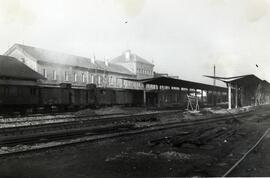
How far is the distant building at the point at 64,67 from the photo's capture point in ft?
152

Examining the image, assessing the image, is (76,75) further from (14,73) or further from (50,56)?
(14,73)

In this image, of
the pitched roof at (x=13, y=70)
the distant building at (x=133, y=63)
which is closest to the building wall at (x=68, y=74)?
the distant building at (x=133, y=63)

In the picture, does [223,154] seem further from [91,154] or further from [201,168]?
[91,154]

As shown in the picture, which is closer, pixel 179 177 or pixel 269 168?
pixel 179 177

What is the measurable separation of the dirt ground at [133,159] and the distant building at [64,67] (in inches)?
970

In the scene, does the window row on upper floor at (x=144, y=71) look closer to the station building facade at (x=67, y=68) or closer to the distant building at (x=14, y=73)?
the station building facade at (x=67, y=68)

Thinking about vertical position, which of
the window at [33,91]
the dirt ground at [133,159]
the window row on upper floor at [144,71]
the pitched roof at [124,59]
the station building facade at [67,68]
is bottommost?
the dirt ground at [133,159]

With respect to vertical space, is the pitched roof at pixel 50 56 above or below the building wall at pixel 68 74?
above

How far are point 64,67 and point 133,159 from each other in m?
44.1

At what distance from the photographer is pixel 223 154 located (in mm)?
10102

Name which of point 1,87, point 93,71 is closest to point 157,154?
point 1,87

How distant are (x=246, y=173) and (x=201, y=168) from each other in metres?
1.11

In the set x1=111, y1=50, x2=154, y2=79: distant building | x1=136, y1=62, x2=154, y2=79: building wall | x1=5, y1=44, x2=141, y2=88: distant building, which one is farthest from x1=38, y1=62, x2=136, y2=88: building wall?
x1=136, y1=62, x2=154, y2=79: building wall

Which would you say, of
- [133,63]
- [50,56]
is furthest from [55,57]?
[133,63]
